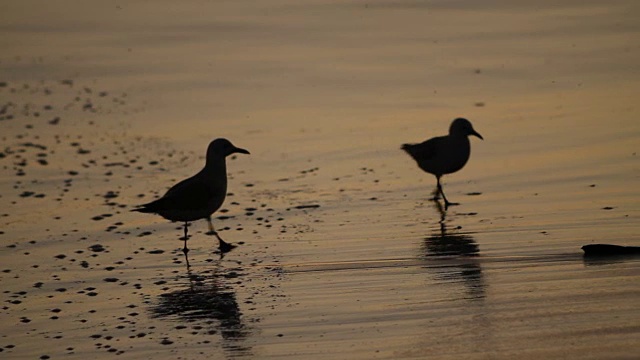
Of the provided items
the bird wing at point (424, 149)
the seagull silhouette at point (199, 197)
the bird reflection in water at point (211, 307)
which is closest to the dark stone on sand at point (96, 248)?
the seagull silhouette at point (199, 197)

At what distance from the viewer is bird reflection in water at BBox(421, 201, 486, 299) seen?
28.8 feet

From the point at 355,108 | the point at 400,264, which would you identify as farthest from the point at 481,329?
the point at 355,108

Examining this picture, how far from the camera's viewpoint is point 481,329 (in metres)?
7.57

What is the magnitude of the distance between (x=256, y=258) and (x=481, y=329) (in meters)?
3.02

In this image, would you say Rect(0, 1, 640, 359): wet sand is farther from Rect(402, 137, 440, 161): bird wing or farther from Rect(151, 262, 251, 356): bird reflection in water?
Rect(402, 137, 440, 161): bird wing

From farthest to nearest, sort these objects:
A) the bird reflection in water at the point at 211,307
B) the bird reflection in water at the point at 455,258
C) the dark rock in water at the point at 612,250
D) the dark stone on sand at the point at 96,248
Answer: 1. the dark stone on sand at the point at 96,248
2. the dark rock in water at the point at 612,250
3. the bird reflection in water at the point at 455,258
4. the bird reflection in water at the point at 211,307

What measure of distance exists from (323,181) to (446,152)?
123 centimetres

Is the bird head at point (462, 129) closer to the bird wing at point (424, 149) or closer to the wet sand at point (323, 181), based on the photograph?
the bird wing at point (424, 149)

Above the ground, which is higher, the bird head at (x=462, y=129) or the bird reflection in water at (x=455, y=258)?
the bird head at (x=462, y=129)

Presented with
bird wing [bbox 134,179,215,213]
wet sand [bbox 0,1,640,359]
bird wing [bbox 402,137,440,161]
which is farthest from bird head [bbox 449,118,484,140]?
bird wing [bbox 134,179,215,213]

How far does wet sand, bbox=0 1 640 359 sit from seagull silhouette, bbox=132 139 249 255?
0.23 meters

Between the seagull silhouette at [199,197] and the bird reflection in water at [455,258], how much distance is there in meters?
1.73

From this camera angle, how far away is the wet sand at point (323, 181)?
803 cm

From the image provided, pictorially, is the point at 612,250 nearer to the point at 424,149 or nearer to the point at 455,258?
the point at 455,258
